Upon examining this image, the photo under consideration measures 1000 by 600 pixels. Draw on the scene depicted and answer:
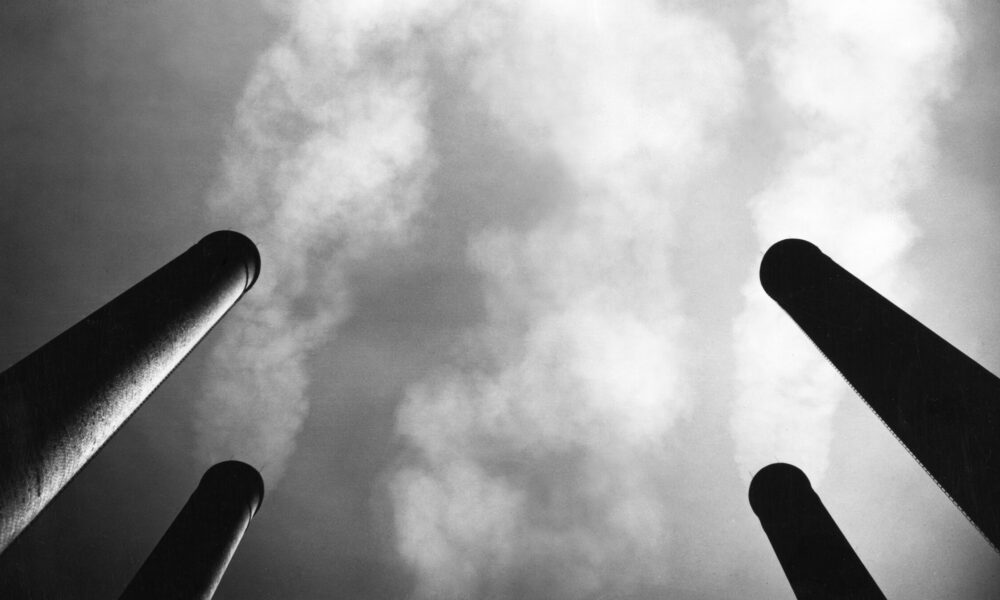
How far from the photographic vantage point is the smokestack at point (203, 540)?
27.8ft

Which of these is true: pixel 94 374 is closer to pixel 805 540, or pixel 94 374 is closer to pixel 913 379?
pixel 913 379

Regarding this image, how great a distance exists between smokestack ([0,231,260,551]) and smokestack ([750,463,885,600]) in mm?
9387

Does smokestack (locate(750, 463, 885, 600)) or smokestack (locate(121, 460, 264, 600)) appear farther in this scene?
smokestack (locate(121, 460, 264, 600))

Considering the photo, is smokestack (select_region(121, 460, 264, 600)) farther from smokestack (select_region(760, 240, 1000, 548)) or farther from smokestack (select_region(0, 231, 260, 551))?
smokestack (select_region(760, 240, 1000, 548))

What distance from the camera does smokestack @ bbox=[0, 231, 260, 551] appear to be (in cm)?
511

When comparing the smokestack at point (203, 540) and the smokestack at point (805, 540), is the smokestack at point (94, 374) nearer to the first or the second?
the smokestack at point (203, 540)

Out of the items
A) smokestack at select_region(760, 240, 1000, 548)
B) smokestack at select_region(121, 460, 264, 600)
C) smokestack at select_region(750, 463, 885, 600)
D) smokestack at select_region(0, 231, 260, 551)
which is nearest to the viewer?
smokestack at select_region(0, 231, 260, 551)

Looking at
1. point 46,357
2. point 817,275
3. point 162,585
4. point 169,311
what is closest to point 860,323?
point 817,275

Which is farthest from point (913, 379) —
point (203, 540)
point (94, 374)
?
point (203, 540)

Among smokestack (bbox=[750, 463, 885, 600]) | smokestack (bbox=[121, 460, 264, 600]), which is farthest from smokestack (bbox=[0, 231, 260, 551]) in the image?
smokestack (bbox=[750, 463, 885, 600])

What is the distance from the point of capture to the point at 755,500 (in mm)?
10492

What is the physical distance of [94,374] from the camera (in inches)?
244

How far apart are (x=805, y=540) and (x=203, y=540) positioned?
9.46 meters

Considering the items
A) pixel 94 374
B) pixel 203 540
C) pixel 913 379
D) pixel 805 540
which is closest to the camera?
pixel 94 374
